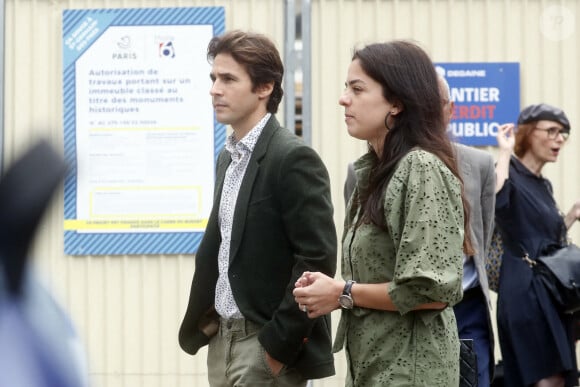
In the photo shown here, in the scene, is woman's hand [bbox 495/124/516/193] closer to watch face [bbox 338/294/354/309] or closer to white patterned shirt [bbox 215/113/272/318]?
white patterned shirt [bbox 215/113/272/318]

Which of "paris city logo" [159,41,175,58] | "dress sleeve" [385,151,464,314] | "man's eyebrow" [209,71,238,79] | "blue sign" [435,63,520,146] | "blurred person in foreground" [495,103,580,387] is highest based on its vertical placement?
"paris city logo" [159,41,175,58]

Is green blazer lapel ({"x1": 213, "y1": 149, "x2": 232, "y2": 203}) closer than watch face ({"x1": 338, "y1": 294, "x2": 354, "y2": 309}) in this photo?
No

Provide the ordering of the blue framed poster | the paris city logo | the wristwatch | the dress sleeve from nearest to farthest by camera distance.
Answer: the dress sleeve < the wristwatch < the blue framed poster < the paris city logo

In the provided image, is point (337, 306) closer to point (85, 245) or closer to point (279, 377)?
point (279, 377)

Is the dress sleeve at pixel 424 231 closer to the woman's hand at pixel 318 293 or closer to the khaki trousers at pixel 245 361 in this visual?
the woman's hand at pixel 318 293

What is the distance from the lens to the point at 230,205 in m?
4.18

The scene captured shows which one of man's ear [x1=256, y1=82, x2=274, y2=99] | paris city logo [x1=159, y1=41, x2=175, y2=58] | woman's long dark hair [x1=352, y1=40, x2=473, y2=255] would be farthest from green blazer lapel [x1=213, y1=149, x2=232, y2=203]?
paris city logo [x1=159, y1=41, x2=175, y2=58]

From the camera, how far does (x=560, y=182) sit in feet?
24.4

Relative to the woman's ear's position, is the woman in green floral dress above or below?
below

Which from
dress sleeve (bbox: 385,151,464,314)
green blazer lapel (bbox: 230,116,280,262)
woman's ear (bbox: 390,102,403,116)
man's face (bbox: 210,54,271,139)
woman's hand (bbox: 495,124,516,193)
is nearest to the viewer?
dress sleeve (bbox: 385,151,464,314)

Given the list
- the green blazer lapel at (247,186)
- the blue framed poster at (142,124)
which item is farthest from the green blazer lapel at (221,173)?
the blue framed poster at (142,124)

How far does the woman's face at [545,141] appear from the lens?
6.13 m

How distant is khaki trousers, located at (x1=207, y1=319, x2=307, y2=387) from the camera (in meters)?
4.05

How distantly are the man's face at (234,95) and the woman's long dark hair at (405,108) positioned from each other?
29.7 inches
